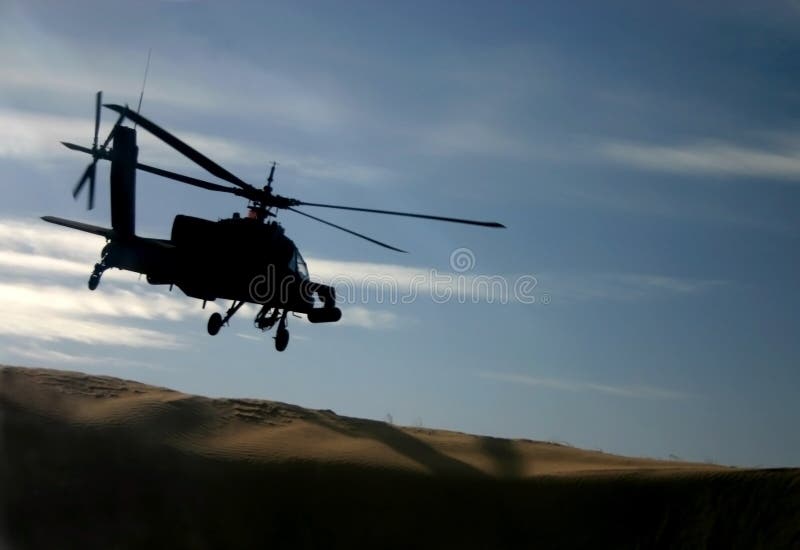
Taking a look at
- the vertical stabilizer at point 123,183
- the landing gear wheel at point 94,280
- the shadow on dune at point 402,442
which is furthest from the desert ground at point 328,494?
the vertical stabilizer at point 123,183

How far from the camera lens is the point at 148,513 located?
56.6ft

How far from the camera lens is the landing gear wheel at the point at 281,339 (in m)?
24.8

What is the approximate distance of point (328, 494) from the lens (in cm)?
1759

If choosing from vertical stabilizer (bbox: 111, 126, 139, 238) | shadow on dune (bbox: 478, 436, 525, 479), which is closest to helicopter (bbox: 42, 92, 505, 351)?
vertical stabilizer (bbox: 111, 126, 139, 238)

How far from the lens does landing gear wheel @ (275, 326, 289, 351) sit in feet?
81.5

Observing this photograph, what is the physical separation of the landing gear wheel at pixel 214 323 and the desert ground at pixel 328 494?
16.4 feet

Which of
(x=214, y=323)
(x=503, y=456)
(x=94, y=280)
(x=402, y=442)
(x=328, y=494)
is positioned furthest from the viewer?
(x=214, y=323)

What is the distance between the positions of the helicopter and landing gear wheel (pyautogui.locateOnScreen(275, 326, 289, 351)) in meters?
0.02

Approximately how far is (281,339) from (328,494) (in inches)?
307

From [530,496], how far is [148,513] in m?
6.60

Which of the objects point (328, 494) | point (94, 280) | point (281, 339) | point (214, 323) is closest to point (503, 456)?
point (328, 494)

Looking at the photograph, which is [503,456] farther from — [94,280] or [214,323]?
[94,280]

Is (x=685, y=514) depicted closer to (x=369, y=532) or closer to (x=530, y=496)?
(x=530, y=496)

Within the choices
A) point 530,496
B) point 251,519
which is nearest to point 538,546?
point 530,496
